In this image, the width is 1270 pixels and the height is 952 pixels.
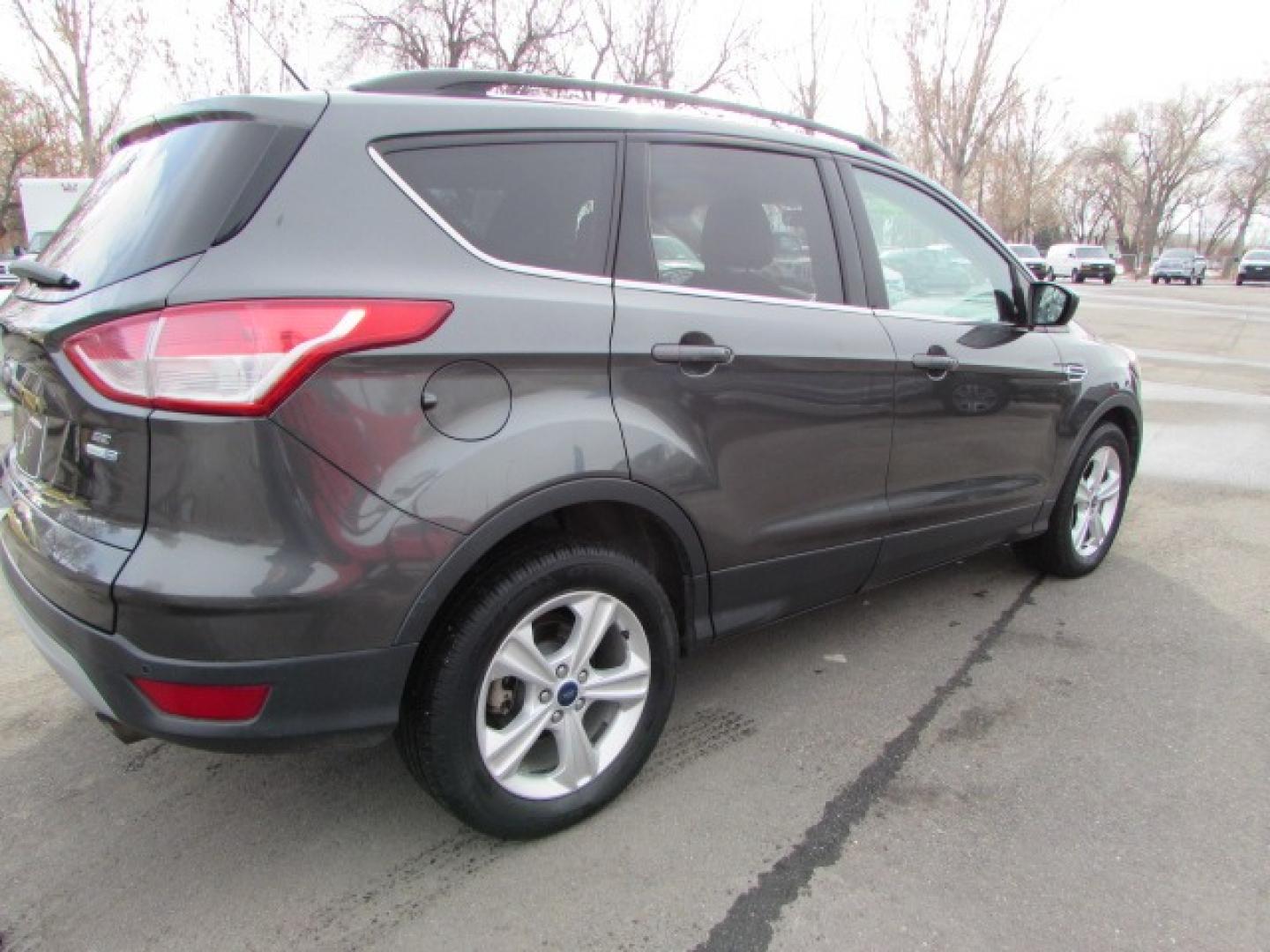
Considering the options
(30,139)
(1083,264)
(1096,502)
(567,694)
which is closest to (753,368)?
(567,694)

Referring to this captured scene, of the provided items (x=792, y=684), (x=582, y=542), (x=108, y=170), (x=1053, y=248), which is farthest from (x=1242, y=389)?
(x=1053, y=248)

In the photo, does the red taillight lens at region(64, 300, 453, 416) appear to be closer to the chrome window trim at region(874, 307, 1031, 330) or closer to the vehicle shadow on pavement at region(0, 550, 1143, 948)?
the vehicle shadow on pavement at region(0, 550, 1143, 948)

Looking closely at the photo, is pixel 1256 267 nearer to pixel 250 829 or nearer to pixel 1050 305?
pixel 1050 305

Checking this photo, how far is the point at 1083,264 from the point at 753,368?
4604 cm

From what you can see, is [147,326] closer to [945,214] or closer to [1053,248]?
[945,214]

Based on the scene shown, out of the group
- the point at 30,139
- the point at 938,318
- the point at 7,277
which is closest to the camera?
the point at 938,318

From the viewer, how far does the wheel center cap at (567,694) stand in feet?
7.08

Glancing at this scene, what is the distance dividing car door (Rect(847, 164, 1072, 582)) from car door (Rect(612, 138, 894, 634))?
5.8 inches

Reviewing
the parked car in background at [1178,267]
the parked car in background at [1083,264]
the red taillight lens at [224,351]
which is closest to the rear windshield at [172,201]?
the red taillight lens at [224,351]

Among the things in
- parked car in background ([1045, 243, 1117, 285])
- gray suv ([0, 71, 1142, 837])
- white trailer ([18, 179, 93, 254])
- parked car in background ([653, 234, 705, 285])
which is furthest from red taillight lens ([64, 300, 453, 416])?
parked car in background ([1045, 243, 1117, 285])

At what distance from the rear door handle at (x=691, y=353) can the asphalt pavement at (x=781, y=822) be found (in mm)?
1192

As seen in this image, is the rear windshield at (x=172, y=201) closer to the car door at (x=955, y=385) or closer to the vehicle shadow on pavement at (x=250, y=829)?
the vehicle shadow on pavement at (x=250, y=829)

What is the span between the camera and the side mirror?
3.49 meters

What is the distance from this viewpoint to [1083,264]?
4194 centimetres
